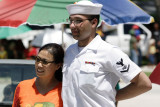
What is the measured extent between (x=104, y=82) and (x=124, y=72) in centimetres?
17

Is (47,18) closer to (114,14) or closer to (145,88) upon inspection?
(114,14)

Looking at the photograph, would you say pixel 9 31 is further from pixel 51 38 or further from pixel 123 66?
pixel 123 66

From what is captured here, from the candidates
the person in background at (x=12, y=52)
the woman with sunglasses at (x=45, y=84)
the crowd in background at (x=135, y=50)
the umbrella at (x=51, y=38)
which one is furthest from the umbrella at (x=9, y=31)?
the person in background at (x=12, y=52)

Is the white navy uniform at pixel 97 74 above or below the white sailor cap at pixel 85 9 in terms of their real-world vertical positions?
below

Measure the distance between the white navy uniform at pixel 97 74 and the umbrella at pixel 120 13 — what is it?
1.84 meters

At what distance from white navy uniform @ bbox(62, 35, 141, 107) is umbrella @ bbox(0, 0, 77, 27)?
1677 mm

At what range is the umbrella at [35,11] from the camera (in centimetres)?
462

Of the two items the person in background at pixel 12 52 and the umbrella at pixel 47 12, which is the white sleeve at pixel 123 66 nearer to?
the umbrella at pixel 47 12

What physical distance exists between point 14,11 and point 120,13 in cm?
132

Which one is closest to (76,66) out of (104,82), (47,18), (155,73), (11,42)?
(104,82)

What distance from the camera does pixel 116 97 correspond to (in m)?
3.15

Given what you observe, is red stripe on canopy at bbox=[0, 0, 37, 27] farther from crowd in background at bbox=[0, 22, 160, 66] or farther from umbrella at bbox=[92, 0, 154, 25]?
crowd in background at bbox=[0, 22, 160, 66]

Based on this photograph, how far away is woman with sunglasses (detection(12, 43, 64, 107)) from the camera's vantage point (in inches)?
127

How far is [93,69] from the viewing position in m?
2.90
